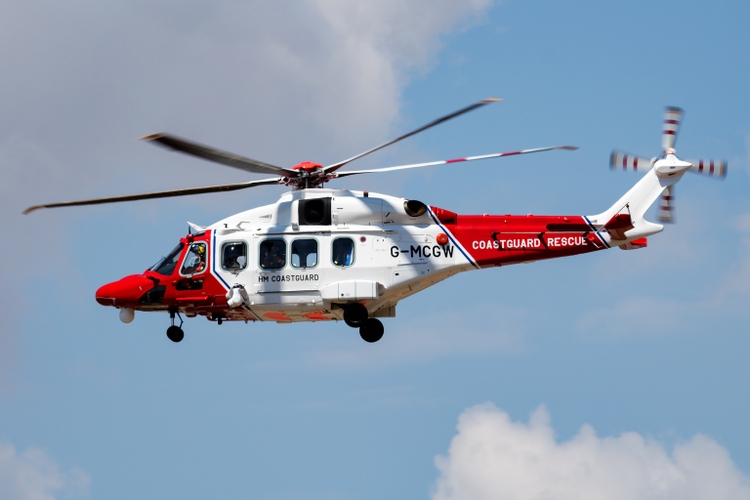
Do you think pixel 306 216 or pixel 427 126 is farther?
pixel 306 216

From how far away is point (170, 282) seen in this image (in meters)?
34.0

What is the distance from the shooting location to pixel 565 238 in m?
Answer: 32.3

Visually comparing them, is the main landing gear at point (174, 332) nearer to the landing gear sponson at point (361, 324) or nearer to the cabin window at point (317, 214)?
the landing gear sponson at point (361, 324)

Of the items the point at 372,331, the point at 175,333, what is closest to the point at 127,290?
the point at 175,333

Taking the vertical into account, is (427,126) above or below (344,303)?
above

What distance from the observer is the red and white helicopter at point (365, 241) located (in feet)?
106

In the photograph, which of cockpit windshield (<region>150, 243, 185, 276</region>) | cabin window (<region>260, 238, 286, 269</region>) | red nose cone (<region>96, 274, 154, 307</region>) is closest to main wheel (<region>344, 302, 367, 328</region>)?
cabin window (<region>260, 238, 286, 269</region>)

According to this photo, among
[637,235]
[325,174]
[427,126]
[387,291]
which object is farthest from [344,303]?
[637,235]

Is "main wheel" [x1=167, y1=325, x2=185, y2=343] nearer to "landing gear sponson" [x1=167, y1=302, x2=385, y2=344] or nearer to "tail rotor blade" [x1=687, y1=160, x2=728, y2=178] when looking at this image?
"landing gear sponson" [x1=167, y1=302, x2=385, y2=344]

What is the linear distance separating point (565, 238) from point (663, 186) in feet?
10.0

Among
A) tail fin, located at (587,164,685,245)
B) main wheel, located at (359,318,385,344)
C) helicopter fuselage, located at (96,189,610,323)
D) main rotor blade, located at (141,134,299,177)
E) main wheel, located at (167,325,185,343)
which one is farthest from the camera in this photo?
main wheel, located at (167,325,185,343)

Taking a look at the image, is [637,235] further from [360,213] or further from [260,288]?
[260,288]

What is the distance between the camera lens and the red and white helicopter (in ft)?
106

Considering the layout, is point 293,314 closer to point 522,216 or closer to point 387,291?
point 387,291
